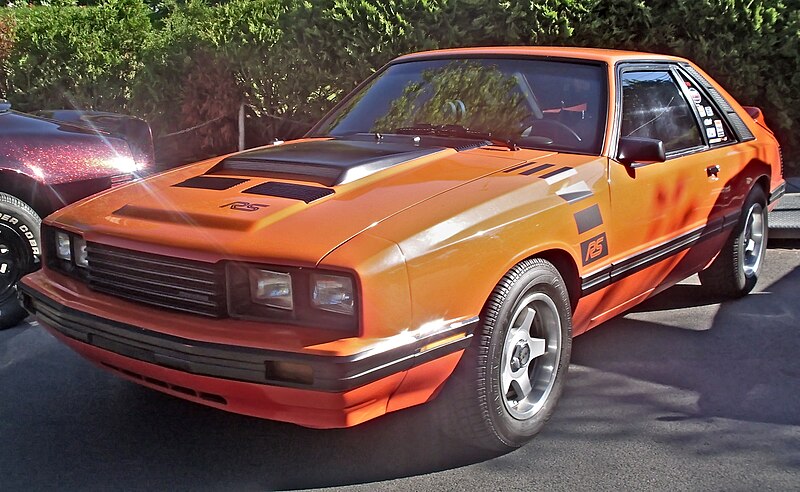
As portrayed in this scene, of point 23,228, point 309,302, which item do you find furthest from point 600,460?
point 23,228

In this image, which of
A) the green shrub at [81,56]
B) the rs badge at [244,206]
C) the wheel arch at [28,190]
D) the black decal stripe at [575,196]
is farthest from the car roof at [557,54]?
the green shrub at [81,56]

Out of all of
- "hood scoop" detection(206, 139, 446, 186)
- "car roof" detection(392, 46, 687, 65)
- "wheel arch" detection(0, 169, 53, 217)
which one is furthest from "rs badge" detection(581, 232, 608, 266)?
"wheel arch" detection(0, 169, 53, 217)

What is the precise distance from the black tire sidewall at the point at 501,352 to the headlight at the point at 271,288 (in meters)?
0.76

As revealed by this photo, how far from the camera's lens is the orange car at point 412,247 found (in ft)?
9.01

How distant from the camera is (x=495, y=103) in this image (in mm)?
4199

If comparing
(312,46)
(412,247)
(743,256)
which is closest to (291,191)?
(412,247)

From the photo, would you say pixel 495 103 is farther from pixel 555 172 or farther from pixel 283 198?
pixel 283 198

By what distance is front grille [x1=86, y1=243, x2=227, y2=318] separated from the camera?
9.42 ft

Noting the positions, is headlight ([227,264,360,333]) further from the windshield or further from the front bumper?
the windshield

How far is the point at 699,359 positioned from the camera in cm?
431

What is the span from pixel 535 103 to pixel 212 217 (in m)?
1.84

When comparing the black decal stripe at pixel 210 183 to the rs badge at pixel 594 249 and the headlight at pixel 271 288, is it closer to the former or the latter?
the headlight at pixel 271 288

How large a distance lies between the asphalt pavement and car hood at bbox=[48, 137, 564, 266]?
843 mm

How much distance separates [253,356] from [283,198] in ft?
2.31
